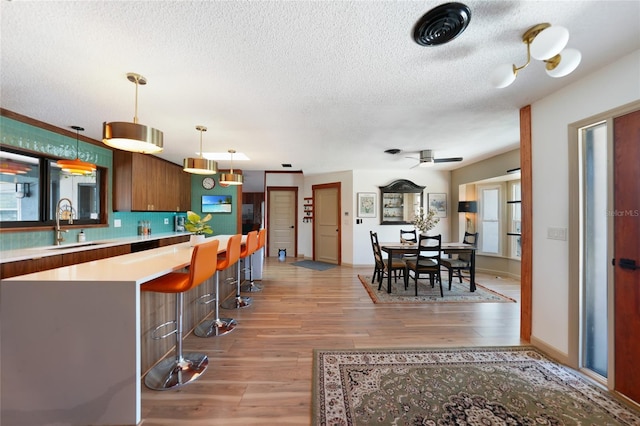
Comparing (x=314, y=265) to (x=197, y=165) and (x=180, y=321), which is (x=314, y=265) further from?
(x=180, y=321)

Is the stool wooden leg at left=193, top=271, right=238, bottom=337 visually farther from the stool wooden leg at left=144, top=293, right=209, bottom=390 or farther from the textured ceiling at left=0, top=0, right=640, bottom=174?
the textured ceiling at left=0, top=0, right=640, bottom=174

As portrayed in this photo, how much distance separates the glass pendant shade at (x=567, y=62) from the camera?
1.46 metres

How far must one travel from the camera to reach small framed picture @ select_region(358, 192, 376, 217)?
239 inches

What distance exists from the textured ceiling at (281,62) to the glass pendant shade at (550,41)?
134mm

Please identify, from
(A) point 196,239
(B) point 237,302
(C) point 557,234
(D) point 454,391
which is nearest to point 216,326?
(B) point 237,302

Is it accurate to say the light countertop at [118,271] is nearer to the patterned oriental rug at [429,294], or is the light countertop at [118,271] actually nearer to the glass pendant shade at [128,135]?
the glass pendant shade at [128,135]

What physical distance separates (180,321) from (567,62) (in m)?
3.15

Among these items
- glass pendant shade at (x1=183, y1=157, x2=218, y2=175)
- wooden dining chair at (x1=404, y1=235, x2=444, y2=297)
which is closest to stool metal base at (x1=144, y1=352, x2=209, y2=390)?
glass pendant shade at (x1=183, y1=157, x2=218, y2=175)

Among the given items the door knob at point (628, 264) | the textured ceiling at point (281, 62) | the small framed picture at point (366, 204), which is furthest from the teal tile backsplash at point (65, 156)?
the door knob at point (628, 264)

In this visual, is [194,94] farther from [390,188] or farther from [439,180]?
[439,180]

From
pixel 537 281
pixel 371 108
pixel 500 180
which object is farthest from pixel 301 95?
pixel 500 180

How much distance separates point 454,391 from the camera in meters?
1.74

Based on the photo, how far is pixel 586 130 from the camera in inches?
79.0

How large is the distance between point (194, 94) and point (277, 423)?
2.61 metres
